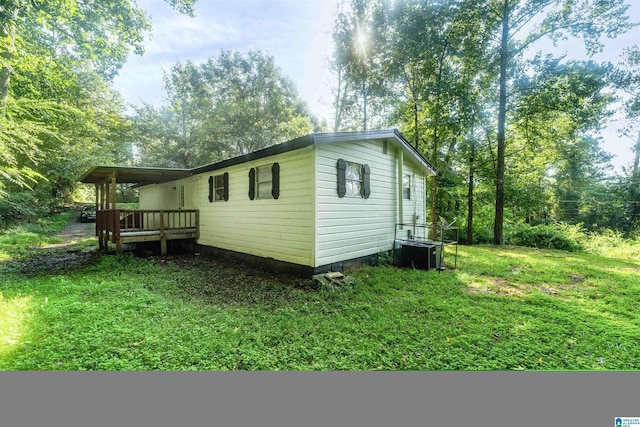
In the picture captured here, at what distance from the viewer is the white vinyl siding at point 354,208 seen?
4980 millimetres

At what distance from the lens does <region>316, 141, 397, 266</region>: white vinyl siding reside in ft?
16.3

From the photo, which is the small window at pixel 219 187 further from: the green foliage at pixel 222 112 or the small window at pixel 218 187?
the green foliage at pixel 222 112

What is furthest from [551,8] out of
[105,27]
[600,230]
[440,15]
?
[105,27]

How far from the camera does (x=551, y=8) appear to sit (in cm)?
905

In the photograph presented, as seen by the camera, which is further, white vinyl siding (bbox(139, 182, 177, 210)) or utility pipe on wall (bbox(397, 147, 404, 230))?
white vinyl siding (bbox(139, 182, 177, 210))

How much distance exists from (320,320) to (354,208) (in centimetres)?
307

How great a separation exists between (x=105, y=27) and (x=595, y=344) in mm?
12049

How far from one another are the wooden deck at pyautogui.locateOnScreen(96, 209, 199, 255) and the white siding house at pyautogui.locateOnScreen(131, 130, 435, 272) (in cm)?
51

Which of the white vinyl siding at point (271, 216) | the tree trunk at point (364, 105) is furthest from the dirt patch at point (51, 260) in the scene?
the tree trunk at point (364, 105)

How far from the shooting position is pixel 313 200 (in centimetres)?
482

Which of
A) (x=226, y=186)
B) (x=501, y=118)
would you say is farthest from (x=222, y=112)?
(x=501, y=118)

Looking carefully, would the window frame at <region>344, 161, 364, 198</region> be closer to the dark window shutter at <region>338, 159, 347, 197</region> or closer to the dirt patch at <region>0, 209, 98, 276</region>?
the dark window shutter at <region>338, 159, 347, 197</region>

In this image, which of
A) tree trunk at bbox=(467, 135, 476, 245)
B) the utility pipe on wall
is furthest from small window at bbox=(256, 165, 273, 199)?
tree trunk at bbox=(467, 135, 476, 245)

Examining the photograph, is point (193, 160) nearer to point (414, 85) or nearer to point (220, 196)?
point (220, 196)
